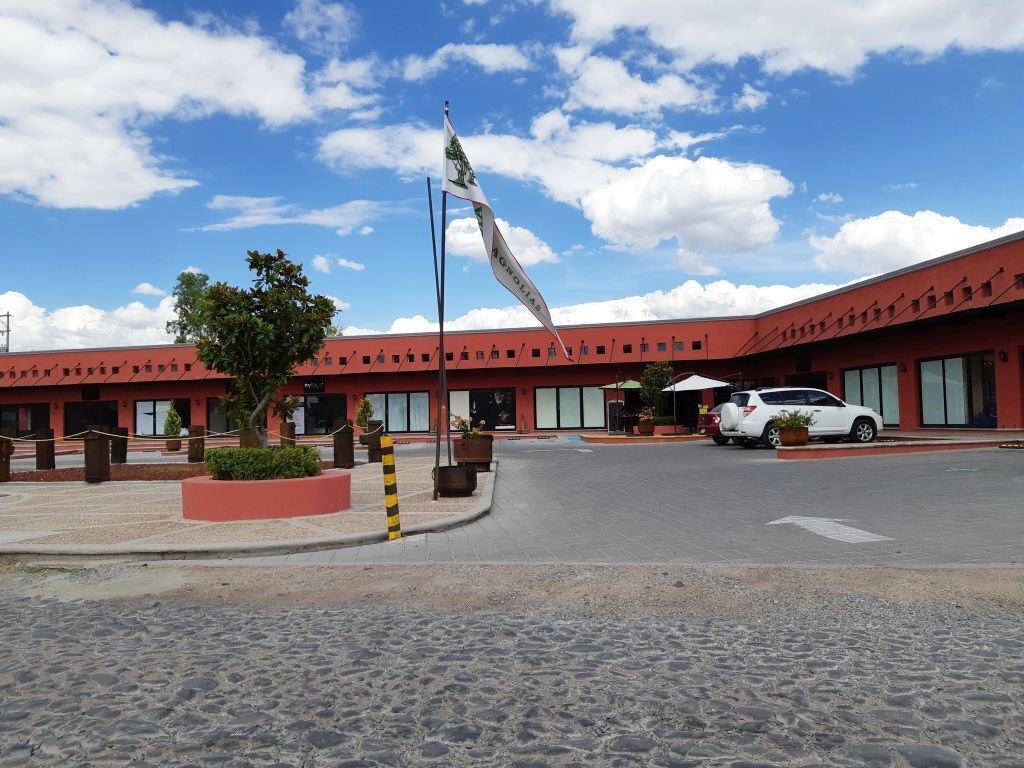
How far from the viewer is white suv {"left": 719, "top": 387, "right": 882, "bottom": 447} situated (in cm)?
2106

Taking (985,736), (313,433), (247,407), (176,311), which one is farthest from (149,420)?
(985,736)

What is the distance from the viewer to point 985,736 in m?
3.13

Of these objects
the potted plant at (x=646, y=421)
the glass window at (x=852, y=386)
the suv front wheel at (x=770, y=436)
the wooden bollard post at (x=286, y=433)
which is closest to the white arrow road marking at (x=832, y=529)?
the wooden bollard post at (x=286, y=433)

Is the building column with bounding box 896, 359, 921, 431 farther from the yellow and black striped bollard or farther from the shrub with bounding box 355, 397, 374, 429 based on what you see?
the shrub with bounding box 355, 397, 374, 429

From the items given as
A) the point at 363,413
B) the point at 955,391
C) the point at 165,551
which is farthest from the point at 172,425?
the point at 955,391

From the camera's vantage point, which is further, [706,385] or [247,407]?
[706,385]

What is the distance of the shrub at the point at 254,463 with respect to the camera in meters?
10.2

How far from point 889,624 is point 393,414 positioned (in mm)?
36842

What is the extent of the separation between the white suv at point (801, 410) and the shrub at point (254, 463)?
14.4 metres

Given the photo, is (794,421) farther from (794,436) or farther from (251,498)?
(251,498)

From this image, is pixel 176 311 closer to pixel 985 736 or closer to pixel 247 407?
pixel 247 407

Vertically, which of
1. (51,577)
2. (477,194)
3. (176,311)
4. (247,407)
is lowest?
(51,577)

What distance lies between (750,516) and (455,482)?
14.7 feet

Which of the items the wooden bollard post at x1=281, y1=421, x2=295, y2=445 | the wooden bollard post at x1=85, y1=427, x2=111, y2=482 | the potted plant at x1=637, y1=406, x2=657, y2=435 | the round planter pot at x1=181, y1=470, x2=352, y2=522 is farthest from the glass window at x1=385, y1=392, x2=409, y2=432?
the round planter pot at x1=181, y1=470, x2=352, y2=522
